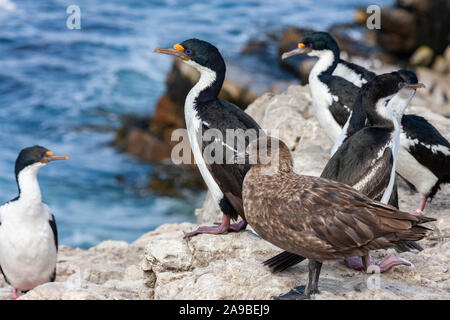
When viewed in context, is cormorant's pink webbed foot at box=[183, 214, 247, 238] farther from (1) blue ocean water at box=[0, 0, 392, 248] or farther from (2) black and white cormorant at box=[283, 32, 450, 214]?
(1) blue ocean water at box=[0, 0, 392, 248]

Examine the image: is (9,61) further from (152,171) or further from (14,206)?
(14,206)

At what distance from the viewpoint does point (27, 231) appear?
25.8 ft

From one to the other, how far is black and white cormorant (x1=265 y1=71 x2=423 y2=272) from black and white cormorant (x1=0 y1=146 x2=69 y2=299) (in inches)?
139

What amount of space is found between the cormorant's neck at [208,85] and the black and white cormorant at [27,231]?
2.10 m

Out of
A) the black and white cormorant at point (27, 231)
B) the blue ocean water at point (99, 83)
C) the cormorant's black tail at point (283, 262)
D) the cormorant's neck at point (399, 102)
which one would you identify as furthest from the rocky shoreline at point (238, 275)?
the blue ocean water at point (99, 83)

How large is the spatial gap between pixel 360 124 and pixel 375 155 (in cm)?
120

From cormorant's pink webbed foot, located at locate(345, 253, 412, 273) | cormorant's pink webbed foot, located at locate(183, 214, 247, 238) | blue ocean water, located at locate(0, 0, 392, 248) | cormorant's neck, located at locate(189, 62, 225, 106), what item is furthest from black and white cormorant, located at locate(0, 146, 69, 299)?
blue ocean water, located at locate(0, 0, 392, 248)

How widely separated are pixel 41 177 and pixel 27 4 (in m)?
14.7

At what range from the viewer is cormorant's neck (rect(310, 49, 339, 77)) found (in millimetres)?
9336

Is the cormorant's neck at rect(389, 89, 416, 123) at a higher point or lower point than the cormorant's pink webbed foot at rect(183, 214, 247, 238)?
higher

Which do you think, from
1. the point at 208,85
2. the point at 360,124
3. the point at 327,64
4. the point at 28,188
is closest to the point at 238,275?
the point at 208,85

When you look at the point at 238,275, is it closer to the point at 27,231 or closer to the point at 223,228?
the point at 223,228

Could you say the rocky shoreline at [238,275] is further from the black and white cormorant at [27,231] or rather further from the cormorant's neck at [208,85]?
the cormorant's neck at [208,85]

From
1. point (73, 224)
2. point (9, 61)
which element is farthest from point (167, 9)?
point (73, 224)
